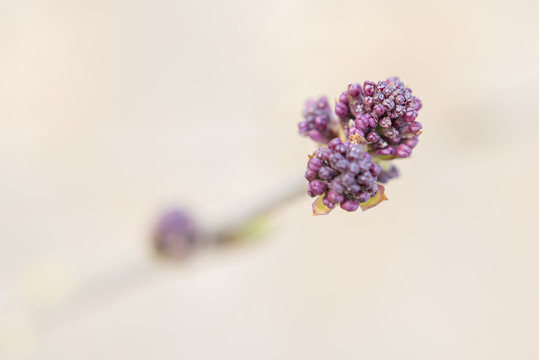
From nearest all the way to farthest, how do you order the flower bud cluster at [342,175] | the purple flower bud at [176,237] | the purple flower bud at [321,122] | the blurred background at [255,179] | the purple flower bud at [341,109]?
1. the flower bud cluster at [342,175]
2. the purple flower bud at [341,109]
3. the purple flower bud at [321,122]
4. the purple flower bud at [176,237]
5. the blurred background at [255,179]

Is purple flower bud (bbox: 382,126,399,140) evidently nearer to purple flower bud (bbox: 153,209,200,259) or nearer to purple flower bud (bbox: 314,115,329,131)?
purple flower bud (bbox: 314,115,329,131)

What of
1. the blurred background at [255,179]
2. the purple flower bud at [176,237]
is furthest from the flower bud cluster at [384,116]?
the blurred background at [255,179]

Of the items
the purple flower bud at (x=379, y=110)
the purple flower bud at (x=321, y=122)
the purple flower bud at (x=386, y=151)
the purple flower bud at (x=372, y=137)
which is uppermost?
the purple flower bud at (x=321, y=122)

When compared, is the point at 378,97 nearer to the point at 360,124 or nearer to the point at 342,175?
the point at 360,124

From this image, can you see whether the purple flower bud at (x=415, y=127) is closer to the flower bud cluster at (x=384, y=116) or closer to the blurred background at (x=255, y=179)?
the flower bud cluster at (x=384, y=116)

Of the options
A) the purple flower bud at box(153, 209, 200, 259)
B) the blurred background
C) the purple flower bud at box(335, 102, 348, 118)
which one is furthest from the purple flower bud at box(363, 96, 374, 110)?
the blurred background

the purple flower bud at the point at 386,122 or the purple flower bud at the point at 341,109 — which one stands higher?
the purple flower bud at the point at 341,109

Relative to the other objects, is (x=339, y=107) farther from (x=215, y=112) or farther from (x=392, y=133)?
(x=215, y=112)
